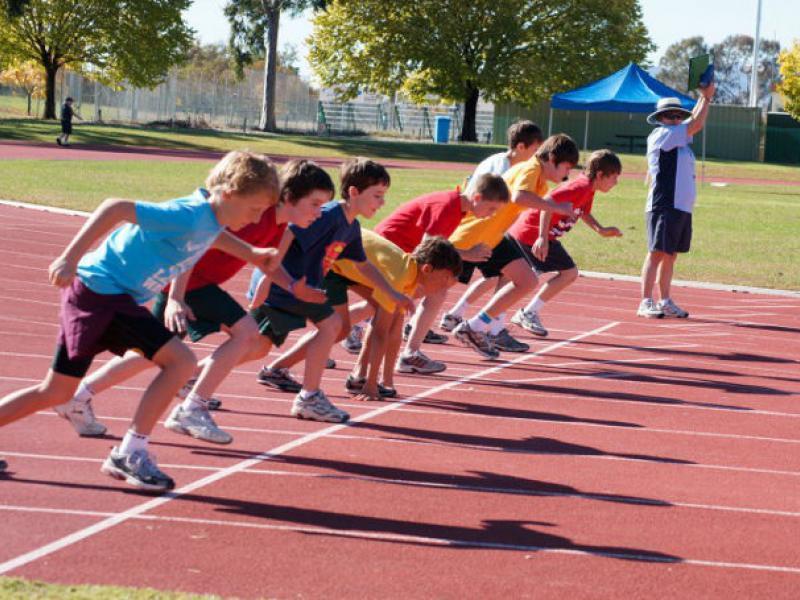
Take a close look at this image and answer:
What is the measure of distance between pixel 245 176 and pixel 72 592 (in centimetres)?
200

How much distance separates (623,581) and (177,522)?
1.73m

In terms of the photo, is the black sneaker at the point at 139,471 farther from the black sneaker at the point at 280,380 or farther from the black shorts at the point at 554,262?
the black shorts at the point at 554,262

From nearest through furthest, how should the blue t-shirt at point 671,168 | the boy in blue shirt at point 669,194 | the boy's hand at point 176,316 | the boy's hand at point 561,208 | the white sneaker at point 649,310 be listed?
the boy's hand at point 176,316
the boy's hand at point 561,208
the white sneaker at point 649,310
the boy in blue shirt at point 669,194
the blue t-shirt at point 671,168

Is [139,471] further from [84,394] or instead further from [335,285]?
[335,285]

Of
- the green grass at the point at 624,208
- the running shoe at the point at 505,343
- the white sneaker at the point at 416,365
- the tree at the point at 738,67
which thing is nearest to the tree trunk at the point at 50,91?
the green grass at the point at 624,208

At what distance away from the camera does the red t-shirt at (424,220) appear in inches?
346

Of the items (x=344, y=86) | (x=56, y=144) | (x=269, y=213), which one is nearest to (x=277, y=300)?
(x=269, y=213)

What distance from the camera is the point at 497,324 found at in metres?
10.6

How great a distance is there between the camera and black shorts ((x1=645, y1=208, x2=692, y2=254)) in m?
13.3

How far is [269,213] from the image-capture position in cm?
725

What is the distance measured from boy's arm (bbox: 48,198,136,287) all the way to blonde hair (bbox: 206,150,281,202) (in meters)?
0.40

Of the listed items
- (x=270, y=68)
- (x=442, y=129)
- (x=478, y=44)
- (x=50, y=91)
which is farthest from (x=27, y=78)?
(x=478, y=44)

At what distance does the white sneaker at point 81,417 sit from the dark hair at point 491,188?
2.93 metres

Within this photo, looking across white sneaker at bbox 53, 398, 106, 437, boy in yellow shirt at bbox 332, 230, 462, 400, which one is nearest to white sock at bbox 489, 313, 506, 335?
boy in yellow shirt at bbox 332, 230, 462, 400
